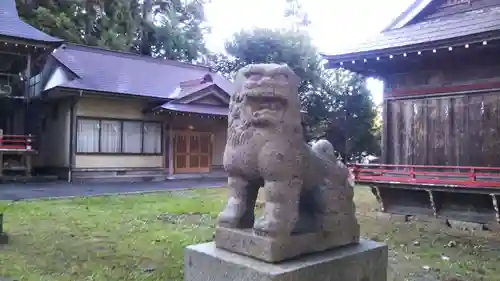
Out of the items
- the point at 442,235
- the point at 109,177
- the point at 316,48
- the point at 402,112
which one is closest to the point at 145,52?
the point at 316,48

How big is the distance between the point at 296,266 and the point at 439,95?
311 inches

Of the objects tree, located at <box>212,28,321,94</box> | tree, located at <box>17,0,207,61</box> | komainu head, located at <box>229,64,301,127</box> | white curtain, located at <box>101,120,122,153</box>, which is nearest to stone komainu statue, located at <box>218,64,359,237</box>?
komainu head, located at <box>229,64,301,127</box>

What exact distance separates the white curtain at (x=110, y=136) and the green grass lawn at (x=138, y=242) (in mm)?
6818

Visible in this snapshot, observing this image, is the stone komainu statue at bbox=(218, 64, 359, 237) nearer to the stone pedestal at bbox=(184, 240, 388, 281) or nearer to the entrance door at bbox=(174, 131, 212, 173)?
the stone pedestal at bbox=(184, 240, 388, 281)

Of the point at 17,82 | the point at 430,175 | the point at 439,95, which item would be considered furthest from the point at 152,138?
the point at 430,175

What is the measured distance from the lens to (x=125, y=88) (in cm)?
1778

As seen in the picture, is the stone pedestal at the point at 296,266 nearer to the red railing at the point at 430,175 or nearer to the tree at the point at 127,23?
the red railing at the point at 430,175

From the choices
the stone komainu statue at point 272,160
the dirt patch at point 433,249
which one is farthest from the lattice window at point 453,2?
the stone komainu statue at point 272,160

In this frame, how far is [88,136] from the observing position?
17016 millimetres

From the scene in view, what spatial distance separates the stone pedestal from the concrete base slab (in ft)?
0.14

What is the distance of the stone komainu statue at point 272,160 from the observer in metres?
3.22

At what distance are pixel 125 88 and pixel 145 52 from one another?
1216 cm

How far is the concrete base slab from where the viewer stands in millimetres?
3119

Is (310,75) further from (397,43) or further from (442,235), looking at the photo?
(442,235)
